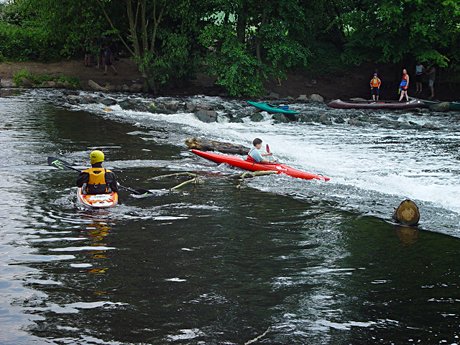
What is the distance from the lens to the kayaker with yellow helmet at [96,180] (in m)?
11.1

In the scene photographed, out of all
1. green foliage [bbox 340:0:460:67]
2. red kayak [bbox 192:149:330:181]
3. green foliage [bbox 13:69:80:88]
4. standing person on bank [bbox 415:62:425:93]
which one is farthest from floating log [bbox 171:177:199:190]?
standing person on bank [bbox 415:62:425:93]

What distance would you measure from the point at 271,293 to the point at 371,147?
1258 centimetres

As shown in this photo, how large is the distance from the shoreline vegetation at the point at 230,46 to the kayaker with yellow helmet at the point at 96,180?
19877 millimetres

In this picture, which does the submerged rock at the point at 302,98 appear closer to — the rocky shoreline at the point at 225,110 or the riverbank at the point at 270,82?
the riverbank at the point at 270,82

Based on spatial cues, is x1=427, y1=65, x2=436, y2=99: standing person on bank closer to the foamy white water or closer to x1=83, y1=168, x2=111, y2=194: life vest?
the foamy white water

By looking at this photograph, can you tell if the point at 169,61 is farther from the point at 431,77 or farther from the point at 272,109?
the point at 431,77

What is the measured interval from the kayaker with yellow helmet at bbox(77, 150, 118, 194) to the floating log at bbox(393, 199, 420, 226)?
4.46m

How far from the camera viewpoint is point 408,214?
10805 millimetres

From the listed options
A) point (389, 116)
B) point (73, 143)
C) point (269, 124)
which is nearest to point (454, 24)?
point (389, 116)

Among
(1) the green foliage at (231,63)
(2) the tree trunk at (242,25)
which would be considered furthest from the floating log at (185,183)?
(2) the tree trunk at (242,25)

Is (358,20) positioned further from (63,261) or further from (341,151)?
(63,261)

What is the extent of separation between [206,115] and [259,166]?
9.80 metres

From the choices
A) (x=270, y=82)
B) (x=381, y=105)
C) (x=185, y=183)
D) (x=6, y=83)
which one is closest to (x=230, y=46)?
(x=270, y=82)

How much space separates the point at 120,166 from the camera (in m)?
15.1
